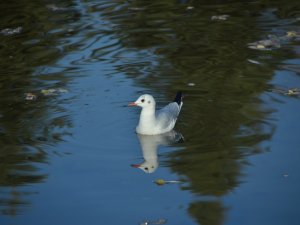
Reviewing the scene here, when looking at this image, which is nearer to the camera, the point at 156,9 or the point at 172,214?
the point at 172,214

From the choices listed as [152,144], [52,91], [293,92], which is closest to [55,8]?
[52,91]

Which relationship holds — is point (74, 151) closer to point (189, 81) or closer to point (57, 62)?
point (189, 81)

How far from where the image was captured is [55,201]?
7359 millimetres

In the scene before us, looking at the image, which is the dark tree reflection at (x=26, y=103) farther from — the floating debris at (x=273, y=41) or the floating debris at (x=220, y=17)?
the floating debris at (x=273, y=41)

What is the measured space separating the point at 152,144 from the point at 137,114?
1068mm

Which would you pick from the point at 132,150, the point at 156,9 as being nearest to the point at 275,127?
the point at 132,150

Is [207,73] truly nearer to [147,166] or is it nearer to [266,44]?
[266,44]

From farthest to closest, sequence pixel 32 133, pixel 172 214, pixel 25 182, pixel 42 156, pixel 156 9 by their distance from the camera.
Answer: pixel 156 9 → pixel 32 133 → pixel 42 156 → pixel 25 182 → pixel 172 214

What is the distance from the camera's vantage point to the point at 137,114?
9828 mm

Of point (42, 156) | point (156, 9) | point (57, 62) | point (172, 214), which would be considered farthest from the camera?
point (156, 9)

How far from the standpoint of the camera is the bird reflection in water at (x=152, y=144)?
8.04 metres

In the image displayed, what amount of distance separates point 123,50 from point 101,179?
490cm

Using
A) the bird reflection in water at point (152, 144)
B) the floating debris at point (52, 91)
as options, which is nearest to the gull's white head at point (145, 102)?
the bird reflection in water at point (152, 144)

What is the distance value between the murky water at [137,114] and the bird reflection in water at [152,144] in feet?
0.08
